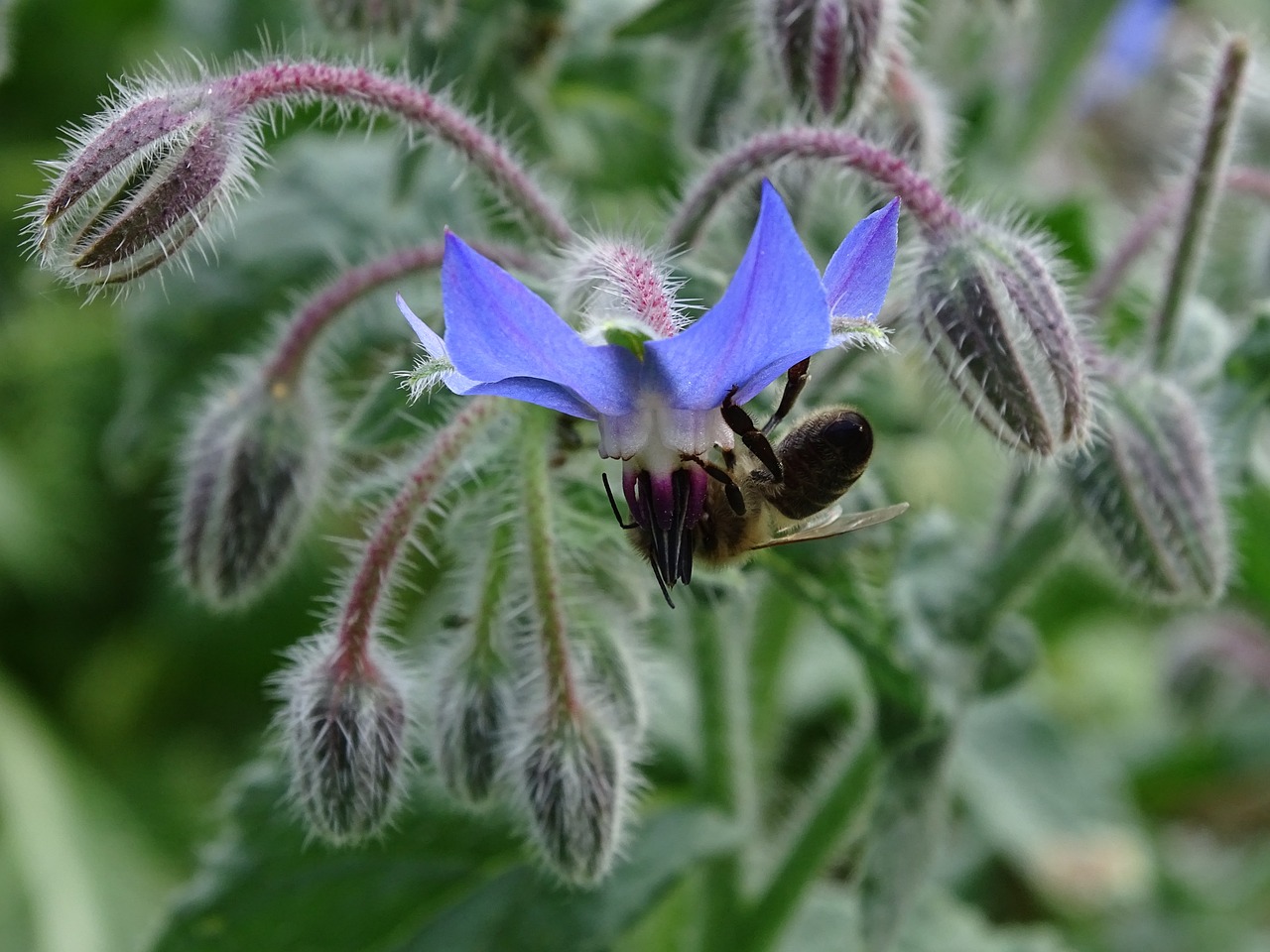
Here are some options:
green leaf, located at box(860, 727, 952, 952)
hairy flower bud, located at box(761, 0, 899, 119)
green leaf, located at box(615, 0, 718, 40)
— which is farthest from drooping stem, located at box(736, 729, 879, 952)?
green leaf, located at box(615, 0, 718, 40)

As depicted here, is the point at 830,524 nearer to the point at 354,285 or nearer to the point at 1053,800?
the point at 354,285

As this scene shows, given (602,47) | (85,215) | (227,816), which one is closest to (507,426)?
(85,215)

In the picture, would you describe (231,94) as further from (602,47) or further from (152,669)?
(152,669)

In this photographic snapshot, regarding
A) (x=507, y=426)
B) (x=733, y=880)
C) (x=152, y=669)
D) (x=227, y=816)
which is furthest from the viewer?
(x=152, y=669)

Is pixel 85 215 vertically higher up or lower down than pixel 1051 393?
higher up

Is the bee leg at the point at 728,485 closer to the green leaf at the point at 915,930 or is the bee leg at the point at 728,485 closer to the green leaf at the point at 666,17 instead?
the green leaf at the point at 666,17
